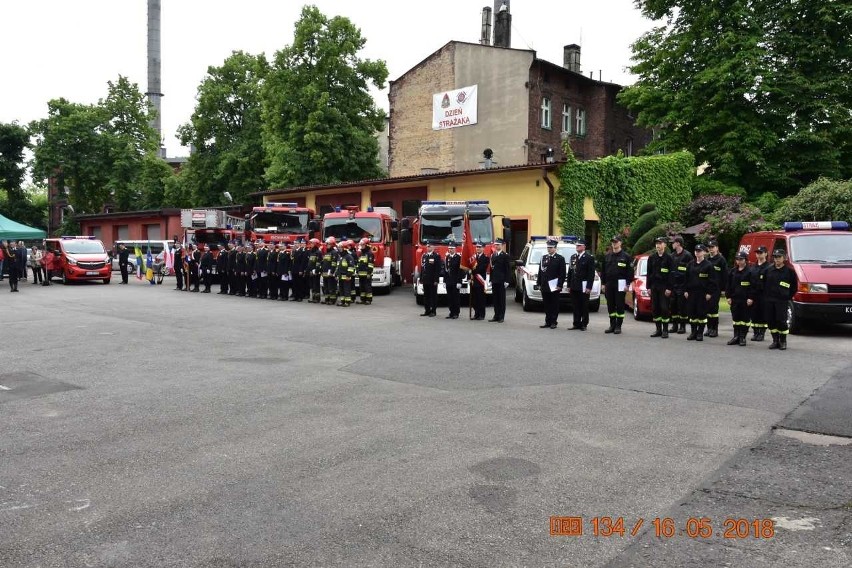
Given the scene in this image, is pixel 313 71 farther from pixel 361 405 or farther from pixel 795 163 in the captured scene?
pixel 361 405

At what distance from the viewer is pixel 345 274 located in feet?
63.5

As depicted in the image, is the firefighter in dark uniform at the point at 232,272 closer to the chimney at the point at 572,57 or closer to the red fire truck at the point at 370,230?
the red fire truck at the point at 370,230

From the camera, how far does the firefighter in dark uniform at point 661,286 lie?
13.3 metres

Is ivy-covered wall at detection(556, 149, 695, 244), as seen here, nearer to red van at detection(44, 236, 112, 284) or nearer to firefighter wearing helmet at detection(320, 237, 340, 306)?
firefighter wearing helmet at detection(320, 237, 340, 306)

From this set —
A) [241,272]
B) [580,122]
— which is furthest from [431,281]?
[580,122]

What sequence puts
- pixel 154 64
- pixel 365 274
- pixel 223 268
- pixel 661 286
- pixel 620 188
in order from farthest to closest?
pixel 154 64 < pixel 620 188 < pixel 223 268 < pixel 365 274 < pixel 661 286

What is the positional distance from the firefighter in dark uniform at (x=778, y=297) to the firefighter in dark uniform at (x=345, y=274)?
10680 millimetres

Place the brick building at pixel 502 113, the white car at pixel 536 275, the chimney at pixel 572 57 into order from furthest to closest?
the chimney at pixel 572 57 → the brick building at pixel 502 113 → the white car at pixel 536 275

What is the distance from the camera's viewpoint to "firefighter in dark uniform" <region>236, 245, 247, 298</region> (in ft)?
78.2

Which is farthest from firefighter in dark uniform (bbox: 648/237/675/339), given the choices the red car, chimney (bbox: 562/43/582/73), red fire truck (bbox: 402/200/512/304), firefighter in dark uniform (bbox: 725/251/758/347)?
chimney (bbox: 562/43/582/73)

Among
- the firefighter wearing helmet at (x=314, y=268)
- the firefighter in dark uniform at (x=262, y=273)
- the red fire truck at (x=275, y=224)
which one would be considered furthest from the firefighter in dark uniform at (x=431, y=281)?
the red fire truck at (x=275, y=224)

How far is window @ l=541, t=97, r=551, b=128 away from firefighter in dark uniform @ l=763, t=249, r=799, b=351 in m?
27.7

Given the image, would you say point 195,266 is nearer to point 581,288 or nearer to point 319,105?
point 581,288

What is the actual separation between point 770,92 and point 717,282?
18.9m
